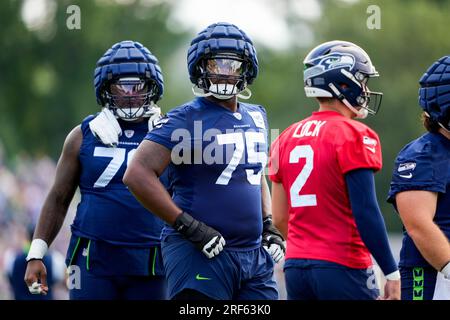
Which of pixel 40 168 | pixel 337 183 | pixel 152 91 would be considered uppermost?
pixel 152 91

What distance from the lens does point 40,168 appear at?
108 feet

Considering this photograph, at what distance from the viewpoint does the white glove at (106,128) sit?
7.79 metres

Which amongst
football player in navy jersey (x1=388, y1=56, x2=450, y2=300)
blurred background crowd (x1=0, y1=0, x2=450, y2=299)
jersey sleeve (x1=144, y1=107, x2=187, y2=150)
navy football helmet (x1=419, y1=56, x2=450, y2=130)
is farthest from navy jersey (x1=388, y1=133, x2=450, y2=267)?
blurred background crowd (x1=0, y1=0, x2=450, y2=299)

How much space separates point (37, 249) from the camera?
314 inches

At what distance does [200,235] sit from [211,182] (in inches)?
14.1

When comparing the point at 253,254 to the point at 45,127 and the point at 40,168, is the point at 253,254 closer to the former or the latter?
the point at 40,168

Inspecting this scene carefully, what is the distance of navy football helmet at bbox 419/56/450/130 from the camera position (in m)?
6.77

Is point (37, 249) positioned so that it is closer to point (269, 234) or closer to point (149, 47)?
point (269, 234)

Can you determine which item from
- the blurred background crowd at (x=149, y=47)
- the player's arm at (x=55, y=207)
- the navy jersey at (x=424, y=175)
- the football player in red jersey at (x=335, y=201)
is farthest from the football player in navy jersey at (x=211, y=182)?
the blurred background crowd at (x=149, y=47)

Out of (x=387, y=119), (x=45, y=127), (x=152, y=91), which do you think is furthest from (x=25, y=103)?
(x=152, y=91)

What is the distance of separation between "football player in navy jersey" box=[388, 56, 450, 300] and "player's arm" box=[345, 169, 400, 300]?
297 mm

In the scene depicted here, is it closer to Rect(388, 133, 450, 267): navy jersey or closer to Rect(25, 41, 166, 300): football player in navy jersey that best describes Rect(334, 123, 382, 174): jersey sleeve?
Rect(388, 133, 450, 267): navy jersey

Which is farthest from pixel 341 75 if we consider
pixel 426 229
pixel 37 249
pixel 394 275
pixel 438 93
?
pixel 37 249

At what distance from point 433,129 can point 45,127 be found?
1397 inches
